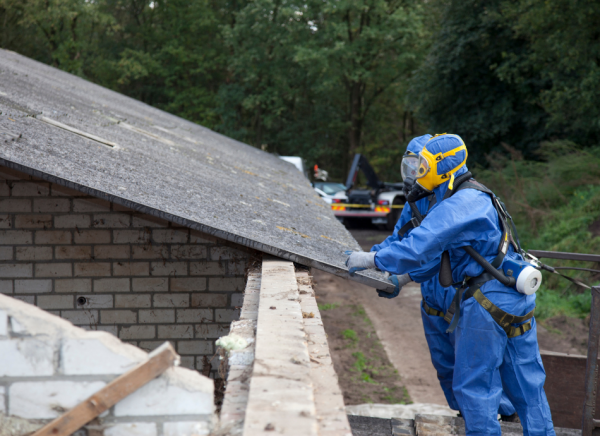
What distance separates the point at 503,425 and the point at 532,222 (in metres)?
9.44

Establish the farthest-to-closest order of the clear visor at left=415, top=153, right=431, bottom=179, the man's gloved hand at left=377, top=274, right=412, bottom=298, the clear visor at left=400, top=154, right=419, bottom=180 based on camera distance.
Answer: the clear visor at left=400, top=154, right=419, bottom=180, the man's gloved hand at left=377, top=274, right=412, bottom=298, the clear visor at left=415, top=153, right=431, bottom=179

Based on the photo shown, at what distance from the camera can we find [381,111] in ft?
96.0

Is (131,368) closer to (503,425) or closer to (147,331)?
(147,331)

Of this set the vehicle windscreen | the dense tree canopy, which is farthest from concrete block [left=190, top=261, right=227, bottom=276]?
the vehicle windscreen

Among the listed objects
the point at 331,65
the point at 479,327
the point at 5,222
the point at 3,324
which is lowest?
the point at 479,327

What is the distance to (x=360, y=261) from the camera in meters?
3.22

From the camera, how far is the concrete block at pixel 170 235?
437 cm

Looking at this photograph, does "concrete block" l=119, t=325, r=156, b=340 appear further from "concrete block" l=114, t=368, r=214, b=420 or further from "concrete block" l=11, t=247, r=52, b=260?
"concrete block" l=114, t=368, r=214, b=420

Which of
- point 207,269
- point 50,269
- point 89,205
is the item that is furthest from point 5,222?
point 207,269

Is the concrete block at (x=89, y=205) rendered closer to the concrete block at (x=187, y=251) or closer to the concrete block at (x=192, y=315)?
the concrete block at (x=187, y=251)

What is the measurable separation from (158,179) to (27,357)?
236cm

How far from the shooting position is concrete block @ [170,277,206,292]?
14.5ft

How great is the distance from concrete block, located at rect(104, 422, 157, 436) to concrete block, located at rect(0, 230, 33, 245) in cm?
294

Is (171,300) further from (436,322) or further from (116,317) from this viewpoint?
(436,322)
